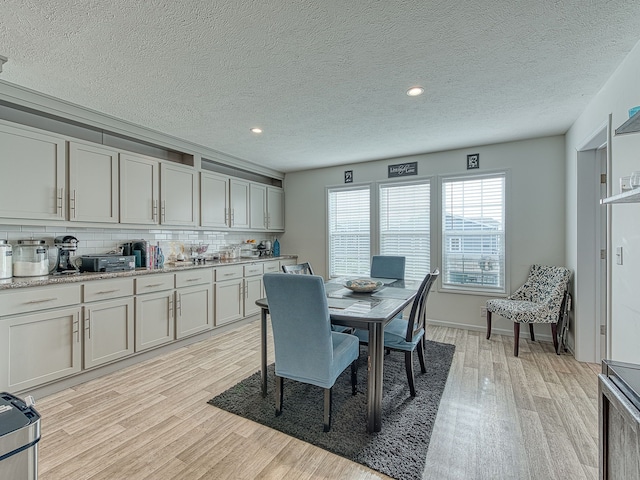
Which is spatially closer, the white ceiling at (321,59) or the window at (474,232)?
the white ceiling at (321,59)

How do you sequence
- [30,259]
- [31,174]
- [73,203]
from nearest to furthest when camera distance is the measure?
[31,174] < [30,259] < [73,203]

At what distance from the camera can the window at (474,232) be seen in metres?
4.05

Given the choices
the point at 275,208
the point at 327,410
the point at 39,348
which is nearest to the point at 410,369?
the point at 327,410

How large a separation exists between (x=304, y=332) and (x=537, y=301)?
3146mm

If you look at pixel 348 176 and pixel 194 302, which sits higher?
pixel 348 176

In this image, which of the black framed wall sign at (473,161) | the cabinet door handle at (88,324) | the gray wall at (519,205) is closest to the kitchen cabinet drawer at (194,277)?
the cabinet door handle at (88,324)

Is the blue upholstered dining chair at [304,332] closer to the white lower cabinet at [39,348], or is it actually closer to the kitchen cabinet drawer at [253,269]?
the white lower cabinet at [39,348]

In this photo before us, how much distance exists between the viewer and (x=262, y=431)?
6.68 ft

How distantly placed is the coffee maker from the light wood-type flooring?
1083mm

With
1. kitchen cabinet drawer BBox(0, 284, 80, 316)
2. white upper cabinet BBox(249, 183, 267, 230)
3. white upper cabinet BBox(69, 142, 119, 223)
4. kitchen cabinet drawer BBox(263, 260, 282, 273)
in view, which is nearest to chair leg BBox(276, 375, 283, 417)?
kitchen cabinet drawer BBox(0, 284, 80, 316)

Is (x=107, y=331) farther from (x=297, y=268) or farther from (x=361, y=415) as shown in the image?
(x=361, y=415)

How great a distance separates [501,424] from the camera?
2088 mm

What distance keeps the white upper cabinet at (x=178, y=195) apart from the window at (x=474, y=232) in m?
3.44

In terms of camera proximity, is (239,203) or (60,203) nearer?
(60,203)
